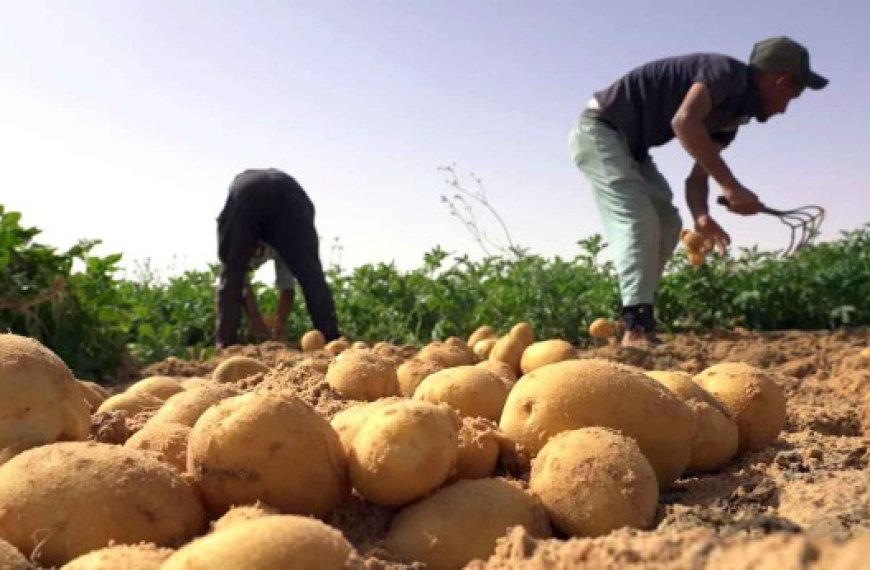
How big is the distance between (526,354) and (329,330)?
4.40 m

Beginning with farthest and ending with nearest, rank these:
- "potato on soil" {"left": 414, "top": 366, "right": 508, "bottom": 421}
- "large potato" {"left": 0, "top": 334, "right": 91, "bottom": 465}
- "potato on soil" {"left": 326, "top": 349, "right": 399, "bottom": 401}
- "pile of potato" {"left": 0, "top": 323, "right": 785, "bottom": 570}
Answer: "potato on soil" {"left": 326, "top": 349, "right": 399, "bottom": 401} < "potato on soil" {"left": 414, "top": 366, "right": 508, "bottom": 421} < "large potato" {"left": 0, "top": 334, "right": 91, "bottom": 465} < "pile of potato" {"left": 0, "top": 323, "right": 785, "bottom": 570}

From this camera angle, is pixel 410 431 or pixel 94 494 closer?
Result: pixel 94 494

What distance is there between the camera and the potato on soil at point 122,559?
4.24ft

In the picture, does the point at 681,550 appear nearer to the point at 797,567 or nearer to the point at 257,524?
the point at 797,567

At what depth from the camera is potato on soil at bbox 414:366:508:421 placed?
236 cm

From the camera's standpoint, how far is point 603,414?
1.99 meters

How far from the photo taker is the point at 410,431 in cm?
170

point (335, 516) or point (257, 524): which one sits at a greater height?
point (257, 524)

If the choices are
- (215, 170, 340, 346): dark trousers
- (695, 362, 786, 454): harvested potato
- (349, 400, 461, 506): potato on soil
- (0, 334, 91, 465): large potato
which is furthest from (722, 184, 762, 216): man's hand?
(0, 334, 91, 465): large potato

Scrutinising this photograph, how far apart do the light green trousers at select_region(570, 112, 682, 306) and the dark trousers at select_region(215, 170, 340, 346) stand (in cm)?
274

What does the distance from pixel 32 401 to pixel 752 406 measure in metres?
1.89

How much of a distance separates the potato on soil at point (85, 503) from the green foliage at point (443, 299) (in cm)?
492

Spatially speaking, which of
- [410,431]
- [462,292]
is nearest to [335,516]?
[410,431]

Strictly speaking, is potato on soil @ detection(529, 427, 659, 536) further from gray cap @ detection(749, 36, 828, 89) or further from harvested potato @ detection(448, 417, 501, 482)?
gray cap @ detection(749, 36, 828, 89)
